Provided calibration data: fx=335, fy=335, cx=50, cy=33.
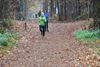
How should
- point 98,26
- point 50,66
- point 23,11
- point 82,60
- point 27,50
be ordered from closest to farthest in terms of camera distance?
point 50,66, point 82,60, point 27,50, point 98,26, point 23,11

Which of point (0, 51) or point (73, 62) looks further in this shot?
point (0, 51)

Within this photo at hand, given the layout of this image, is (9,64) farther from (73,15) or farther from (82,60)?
(73,15)

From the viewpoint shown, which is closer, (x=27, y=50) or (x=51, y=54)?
(x=51, y=54)

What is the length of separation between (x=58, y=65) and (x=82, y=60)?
4.56ft

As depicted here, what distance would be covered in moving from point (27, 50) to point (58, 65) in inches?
202

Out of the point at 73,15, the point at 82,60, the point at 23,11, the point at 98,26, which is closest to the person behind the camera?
the point at 82,60

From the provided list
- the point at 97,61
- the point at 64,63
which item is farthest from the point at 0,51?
the point at 97,61

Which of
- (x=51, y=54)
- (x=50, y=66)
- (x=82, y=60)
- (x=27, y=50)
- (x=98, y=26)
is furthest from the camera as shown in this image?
(x=98, y=26)

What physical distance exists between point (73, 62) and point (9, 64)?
8.92 ft

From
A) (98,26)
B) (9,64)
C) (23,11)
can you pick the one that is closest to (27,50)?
(9,64)

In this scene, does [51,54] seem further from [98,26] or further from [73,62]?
[98,26]

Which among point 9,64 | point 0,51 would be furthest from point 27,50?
point 9,64

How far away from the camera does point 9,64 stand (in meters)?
14.1

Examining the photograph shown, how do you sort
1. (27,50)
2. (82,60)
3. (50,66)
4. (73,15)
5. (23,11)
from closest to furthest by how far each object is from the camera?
1. (50,66)
2. (82,60)
3. (27,50)
4. (73,15)
5. (23,11)
